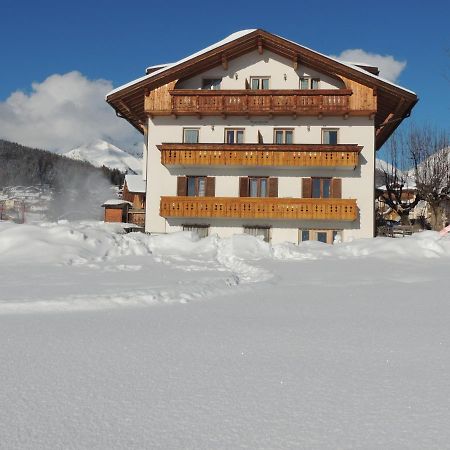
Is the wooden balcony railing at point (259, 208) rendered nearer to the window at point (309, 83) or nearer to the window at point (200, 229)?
the window at point (200, 229)

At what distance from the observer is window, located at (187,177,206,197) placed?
71.9 ft

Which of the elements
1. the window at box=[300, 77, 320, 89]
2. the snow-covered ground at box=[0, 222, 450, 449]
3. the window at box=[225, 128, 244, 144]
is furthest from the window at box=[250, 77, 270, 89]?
the snow-covered ground at box=[0, 222, 450, 449]

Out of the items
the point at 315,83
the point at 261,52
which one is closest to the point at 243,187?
the point at 315,83

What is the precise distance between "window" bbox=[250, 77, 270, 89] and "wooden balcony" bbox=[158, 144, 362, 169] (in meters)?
3.58

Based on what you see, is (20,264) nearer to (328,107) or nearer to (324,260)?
(324,260)

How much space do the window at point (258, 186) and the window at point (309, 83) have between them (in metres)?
5.18

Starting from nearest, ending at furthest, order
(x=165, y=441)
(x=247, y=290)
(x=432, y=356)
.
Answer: (x=165, y=441) → (x=432, y=356) → (x=247, y=290)

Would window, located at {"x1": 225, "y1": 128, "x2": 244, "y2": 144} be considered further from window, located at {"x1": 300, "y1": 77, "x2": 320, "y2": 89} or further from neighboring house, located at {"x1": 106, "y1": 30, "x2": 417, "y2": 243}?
window, located at {"x1": 300, "y1": 77, "x2": 320, "y2": 89}

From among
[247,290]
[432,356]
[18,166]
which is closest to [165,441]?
[432,356]

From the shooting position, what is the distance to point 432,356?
367 cm

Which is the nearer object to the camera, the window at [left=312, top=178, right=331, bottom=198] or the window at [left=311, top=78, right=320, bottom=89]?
the window at [left=312, top=178, right=331, bottom=198]

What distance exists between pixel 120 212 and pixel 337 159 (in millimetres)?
18095

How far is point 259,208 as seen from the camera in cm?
2094

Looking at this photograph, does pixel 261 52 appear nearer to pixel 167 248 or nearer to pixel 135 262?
pixel 167 248
